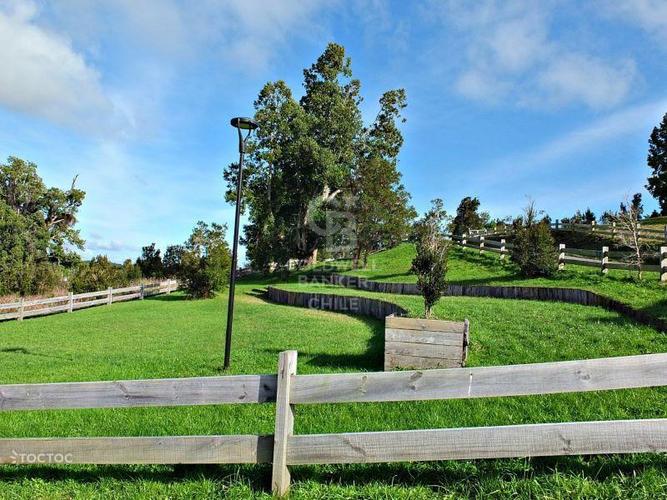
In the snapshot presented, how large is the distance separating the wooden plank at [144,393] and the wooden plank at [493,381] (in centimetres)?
34

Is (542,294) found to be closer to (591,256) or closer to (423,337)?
(423,337)

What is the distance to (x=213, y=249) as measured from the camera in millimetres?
26734

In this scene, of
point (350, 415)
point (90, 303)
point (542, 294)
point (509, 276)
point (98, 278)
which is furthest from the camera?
point (98, 278)

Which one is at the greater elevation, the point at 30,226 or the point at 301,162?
the point at 301,162

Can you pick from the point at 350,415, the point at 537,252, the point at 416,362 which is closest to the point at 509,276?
the point at 537,252

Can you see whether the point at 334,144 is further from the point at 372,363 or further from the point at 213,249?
the point at 372,363

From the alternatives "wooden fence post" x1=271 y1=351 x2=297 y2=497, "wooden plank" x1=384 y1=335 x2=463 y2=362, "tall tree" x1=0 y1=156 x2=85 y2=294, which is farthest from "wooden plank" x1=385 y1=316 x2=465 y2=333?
"tall tree" x1=0 y1=156 x2=85 y2=294

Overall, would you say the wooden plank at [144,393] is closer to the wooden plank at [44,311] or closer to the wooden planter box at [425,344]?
the wooden planter box at [425,344]

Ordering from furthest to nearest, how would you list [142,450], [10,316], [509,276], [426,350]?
[509,276], [10,316], [426,350], [142,450]

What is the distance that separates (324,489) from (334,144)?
113ft

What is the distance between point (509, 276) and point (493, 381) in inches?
756

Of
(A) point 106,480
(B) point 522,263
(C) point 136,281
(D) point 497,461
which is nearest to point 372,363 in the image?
(D) point 497,461

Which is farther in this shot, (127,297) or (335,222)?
(335,222)

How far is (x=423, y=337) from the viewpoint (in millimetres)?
6941
